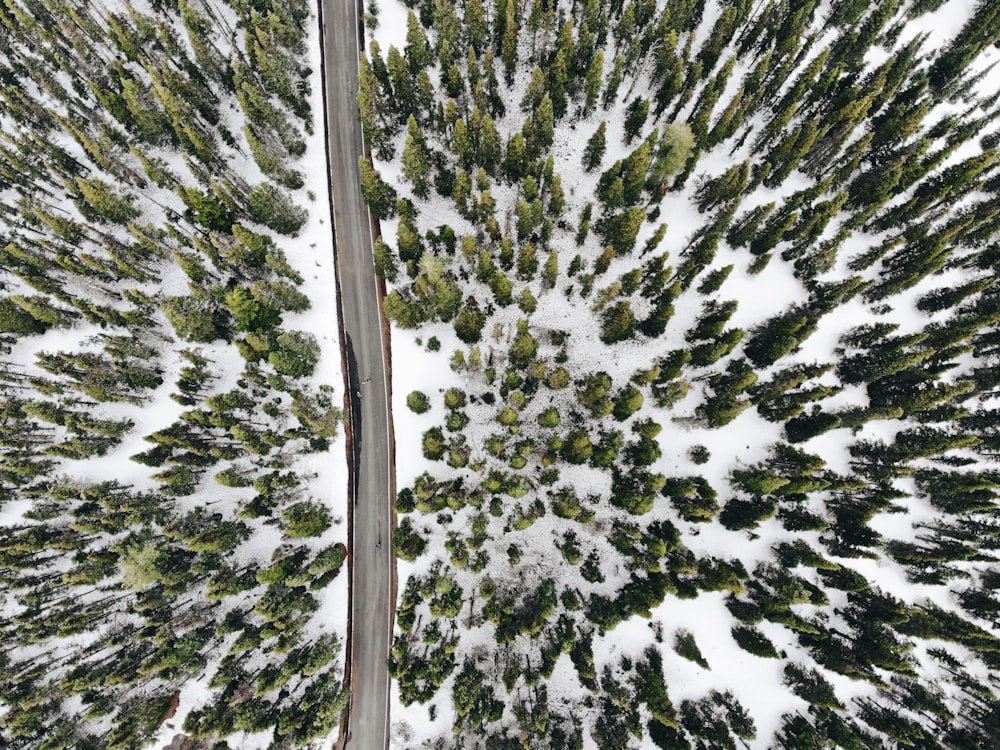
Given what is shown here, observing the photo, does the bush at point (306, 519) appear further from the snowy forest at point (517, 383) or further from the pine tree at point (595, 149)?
the pine tree at point (595, 149)

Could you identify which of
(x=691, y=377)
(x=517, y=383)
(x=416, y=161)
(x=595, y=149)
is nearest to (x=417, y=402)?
(x=517, y=383)

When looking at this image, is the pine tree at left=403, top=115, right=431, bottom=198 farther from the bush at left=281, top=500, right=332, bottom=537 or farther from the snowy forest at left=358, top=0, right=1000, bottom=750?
the bush at left=281, top=500, right=332, bottom=537

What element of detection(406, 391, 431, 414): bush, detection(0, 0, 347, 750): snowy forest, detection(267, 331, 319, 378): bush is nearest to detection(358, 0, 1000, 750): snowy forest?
detection(406, 391, 431, 414): bush

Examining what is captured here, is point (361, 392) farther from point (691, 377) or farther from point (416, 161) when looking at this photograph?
point (691, 377)

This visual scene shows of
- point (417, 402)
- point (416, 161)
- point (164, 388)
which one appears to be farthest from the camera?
point (164, 388)

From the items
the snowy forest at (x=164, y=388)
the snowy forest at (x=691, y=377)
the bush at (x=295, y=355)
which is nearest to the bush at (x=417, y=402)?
the snowy forest at (x=691, y=377)

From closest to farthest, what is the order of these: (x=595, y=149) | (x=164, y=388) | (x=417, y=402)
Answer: (x=417, y=402)
(x=164, y=388)
(x=595, y=149)
